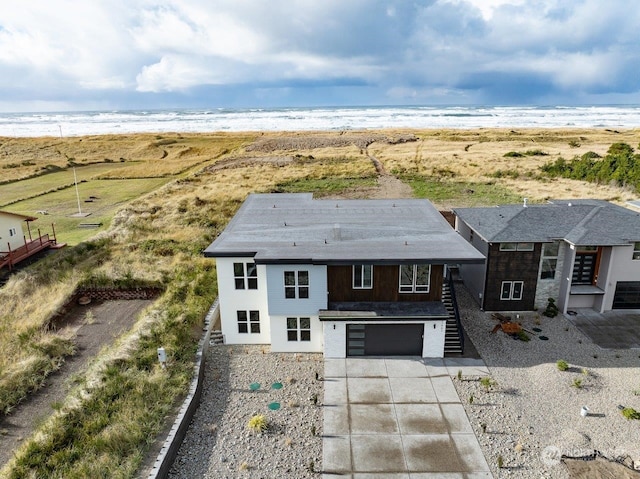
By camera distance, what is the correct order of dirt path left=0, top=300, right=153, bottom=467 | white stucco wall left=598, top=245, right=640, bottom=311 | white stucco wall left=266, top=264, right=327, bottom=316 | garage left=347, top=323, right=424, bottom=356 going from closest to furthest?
1. dirt path left=0, top=300, right=153, bottom=467
2. white stucco wall left=266, top=264, right=327, bottom=316
3. garage left=347, top=323, right=424, bottom=356
4. white stucco wall left=598, top=245, right=640, bottom=311

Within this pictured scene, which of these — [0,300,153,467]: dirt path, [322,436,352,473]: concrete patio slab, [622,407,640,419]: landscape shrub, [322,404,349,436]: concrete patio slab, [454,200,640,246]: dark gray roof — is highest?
[454,200,640,246]: dark gray roof

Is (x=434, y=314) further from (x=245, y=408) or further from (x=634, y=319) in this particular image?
(x=634, y=319)

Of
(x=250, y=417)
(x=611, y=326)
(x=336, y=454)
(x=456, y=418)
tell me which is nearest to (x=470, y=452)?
(x=456, y=418)

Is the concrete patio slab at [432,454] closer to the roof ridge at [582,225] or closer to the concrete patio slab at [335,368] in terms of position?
the concrete patio slab at [335,368]

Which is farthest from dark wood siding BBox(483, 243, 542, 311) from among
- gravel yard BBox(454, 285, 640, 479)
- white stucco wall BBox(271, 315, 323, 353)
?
white stucco wall BBox(271, 315, 323, 353)

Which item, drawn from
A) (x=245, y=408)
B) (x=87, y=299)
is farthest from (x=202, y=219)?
(x=245, y=408)

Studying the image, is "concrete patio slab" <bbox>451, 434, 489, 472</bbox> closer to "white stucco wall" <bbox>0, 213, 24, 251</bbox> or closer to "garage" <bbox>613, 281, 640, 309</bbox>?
"garage" <bbox>613, 281, 640, 309</bbox>
